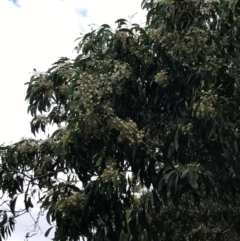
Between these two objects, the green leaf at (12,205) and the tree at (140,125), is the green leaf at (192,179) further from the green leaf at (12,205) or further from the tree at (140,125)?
the green leaf at (12,205)

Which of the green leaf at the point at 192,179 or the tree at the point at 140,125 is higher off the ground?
the tree at the point at 140,125

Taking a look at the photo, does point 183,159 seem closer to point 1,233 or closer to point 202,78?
point 202,78

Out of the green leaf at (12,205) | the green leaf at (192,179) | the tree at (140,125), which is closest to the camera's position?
the green leaf at (192,179)

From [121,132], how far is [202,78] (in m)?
0.93

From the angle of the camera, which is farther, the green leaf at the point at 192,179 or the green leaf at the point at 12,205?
the green leaf at the point at 12,205

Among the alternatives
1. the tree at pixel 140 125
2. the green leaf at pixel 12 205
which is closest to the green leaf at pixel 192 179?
the tree at pixel 140 125

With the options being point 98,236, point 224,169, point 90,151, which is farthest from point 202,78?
point 98,236

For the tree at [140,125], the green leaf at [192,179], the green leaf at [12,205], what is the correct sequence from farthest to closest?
the green leaf at [12,205], the tree at [140,125], the green leaf at [192,179]

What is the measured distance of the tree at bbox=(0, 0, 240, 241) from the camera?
3975 mm

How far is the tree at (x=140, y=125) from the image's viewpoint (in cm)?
397

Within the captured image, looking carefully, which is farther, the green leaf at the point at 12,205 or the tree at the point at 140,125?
the green leaf at the point at 12,205

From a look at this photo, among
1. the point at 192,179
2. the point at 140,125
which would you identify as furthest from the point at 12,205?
the point at 192,179

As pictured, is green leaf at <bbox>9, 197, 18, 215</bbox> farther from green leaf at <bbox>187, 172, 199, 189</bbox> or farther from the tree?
green leaf at <bbox>187, 172, 199, 189</bbox>

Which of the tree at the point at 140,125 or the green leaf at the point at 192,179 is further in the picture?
the tree at the point at 140,125
